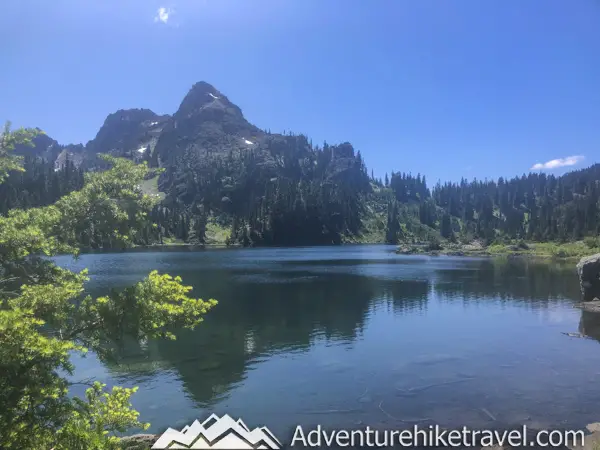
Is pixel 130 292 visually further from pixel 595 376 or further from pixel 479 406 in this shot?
pixel 595 376

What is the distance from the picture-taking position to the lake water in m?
28.2

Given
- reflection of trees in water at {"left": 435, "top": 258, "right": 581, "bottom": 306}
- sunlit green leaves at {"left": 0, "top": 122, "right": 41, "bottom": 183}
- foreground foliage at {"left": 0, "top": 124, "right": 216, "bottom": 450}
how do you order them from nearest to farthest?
foreground foliage at {"left": 0, "top": 124, "right": 216, "bottom": 450}
sunlit green leaves at {"left": 0, "top": 122, "right": 41, "bottom": 183}
reflection of trees in water at {"left": 435, "top": 258, "right": 581, "bottom": 306}

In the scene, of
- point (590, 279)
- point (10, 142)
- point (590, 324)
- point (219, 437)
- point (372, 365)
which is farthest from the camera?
point (590, 279)

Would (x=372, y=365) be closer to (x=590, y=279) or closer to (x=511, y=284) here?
(x=590, y=279)

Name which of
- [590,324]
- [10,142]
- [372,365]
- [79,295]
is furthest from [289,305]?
[10,142]

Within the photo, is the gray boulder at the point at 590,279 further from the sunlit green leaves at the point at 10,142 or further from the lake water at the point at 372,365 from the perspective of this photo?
the sunlit green leaves at the point at 10,142

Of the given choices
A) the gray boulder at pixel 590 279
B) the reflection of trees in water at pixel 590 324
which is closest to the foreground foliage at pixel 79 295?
the reflection of trees in water at pixel 590 324

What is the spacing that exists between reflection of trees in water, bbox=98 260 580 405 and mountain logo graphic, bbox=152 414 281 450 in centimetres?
562

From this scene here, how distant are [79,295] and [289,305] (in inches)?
2124

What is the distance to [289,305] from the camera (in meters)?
68.8

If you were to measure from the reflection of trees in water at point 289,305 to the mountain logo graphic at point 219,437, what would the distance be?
18.4 ft

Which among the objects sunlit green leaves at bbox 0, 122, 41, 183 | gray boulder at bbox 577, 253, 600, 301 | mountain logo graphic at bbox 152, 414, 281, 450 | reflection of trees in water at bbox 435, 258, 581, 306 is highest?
sunlit green leaves at bbox 0, 122, 41, 183

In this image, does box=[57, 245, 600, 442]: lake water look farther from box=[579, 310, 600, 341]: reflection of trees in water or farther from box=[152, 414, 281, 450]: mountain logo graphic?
box=[152, 414, 281, 450]: mountain logo graphic

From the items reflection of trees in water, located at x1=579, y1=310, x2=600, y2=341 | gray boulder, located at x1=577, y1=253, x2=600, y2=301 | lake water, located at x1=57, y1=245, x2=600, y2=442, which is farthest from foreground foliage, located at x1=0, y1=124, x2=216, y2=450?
gray boulder, located at x1=577, y1=253, x2=600, y2=301
